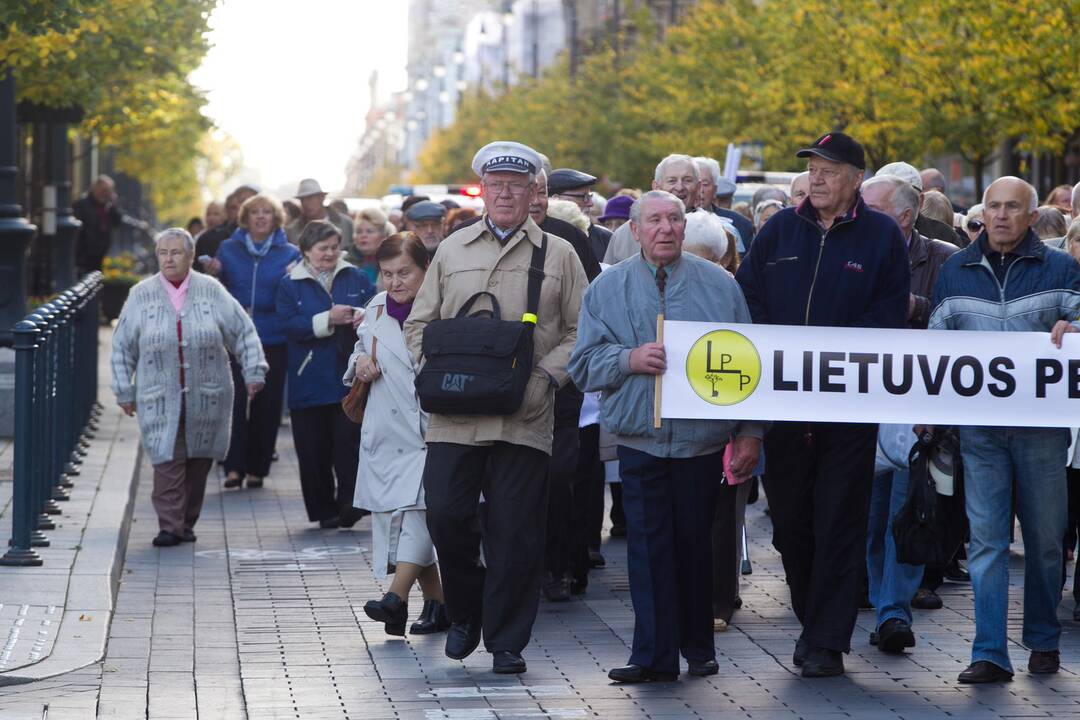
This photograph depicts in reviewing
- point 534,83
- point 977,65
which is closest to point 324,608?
point 977,65

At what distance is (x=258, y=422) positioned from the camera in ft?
47.3

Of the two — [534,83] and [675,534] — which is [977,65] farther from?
[534,83]

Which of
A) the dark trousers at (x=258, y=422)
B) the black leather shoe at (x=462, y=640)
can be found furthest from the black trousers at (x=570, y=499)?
the dark trousers at (x=258, y=422)

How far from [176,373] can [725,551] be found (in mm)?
3767

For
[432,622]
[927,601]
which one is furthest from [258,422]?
[927,601]

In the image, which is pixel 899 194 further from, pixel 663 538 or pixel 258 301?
pixel 258 301

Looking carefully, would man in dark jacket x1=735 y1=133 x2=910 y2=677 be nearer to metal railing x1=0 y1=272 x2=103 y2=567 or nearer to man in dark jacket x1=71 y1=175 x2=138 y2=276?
metal railing x1=0 y1=272 x2=103 y2=567

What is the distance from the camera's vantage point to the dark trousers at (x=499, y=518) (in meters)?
7.95

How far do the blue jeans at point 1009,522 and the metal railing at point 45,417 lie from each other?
14.9ft

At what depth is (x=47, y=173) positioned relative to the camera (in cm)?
2564

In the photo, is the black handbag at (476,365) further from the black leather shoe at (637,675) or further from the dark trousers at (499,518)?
the black leather shoe at (637,675)

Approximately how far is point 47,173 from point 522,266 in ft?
61.5

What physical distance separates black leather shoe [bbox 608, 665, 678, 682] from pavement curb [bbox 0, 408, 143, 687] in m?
2.05

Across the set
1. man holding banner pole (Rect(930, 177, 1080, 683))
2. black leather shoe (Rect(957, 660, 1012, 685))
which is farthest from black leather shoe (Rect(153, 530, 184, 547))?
black leather shoe (Rect(957, 660, 1012, 685))
